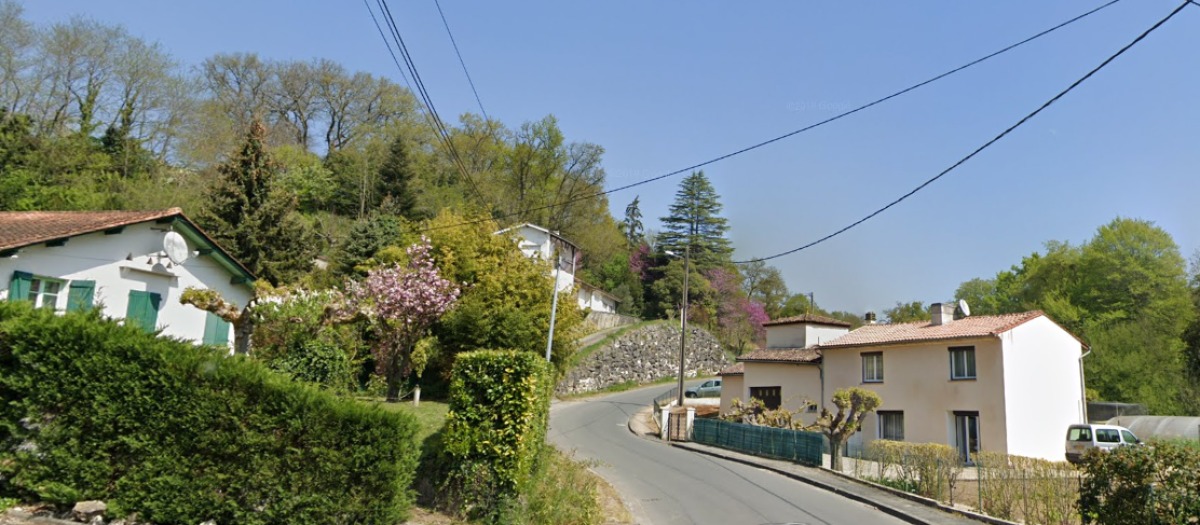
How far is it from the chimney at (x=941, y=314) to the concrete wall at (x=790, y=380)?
5.41 m

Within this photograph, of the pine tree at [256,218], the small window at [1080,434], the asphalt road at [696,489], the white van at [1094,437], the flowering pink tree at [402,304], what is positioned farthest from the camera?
the pine tree at [256,218]

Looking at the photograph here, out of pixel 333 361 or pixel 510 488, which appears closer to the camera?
pixel 510 488

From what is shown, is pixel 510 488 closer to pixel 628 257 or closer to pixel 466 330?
pixel 466 330

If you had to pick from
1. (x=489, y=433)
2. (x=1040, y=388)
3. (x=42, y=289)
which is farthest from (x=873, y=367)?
(x=42, y=289)

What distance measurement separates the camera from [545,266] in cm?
3162

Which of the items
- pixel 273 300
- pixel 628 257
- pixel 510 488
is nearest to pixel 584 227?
pixel 628 257

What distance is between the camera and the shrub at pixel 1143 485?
994 cm

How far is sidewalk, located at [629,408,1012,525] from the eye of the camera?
1488 centimetres

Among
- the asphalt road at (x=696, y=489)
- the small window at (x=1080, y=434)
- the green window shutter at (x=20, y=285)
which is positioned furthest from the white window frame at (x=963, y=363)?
the green window shutter at (x=20, y=285)

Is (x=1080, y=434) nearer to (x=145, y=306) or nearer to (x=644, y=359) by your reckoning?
(x=145, y=306)

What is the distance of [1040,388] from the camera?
2706 cm

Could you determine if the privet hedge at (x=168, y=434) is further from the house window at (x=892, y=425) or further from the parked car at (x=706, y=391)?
the parked car at (x=706, y=391)

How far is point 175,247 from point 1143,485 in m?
20.8

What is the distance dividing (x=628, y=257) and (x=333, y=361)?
55938 millimetres
